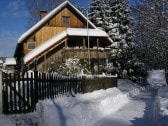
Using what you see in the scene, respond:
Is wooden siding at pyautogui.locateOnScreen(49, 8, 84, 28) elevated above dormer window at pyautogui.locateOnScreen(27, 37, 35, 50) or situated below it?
above

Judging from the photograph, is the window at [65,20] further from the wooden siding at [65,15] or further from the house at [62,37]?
the wooden siding at [65,15]

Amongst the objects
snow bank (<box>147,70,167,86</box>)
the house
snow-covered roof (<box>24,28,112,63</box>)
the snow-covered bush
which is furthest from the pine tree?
snow bank (<box>147,70,167,86</box>)

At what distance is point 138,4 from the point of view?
25.4 m

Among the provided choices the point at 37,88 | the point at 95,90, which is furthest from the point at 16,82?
the point at 95,90

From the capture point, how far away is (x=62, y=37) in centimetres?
4003

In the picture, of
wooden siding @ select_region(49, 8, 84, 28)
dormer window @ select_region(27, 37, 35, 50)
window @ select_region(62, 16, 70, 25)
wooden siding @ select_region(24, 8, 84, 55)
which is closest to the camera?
wooden siding @ select_region(24, 8, 84, 55)

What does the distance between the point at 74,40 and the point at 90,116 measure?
3358cm

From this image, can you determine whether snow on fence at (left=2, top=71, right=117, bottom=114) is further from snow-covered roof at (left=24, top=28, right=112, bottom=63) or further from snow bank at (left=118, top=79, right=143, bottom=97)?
snow-covered roof at (left=24, top=28, right=112, bottom=63)

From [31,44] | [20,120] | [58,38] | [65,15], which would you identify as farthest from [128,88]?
[20,120]

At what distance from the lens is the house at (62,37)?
40100 mm

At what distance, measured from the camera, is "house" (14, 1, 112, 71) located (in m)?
40.1

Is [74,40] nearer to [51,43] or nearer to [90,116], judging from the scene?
[51,43]

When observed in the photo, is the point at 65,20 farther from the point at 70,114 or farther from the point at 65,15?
the point at 70,114

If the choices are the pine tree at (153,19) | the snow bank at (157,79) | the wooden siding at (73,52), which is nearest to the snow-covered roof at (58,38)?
the wooden siding at (73,52)
